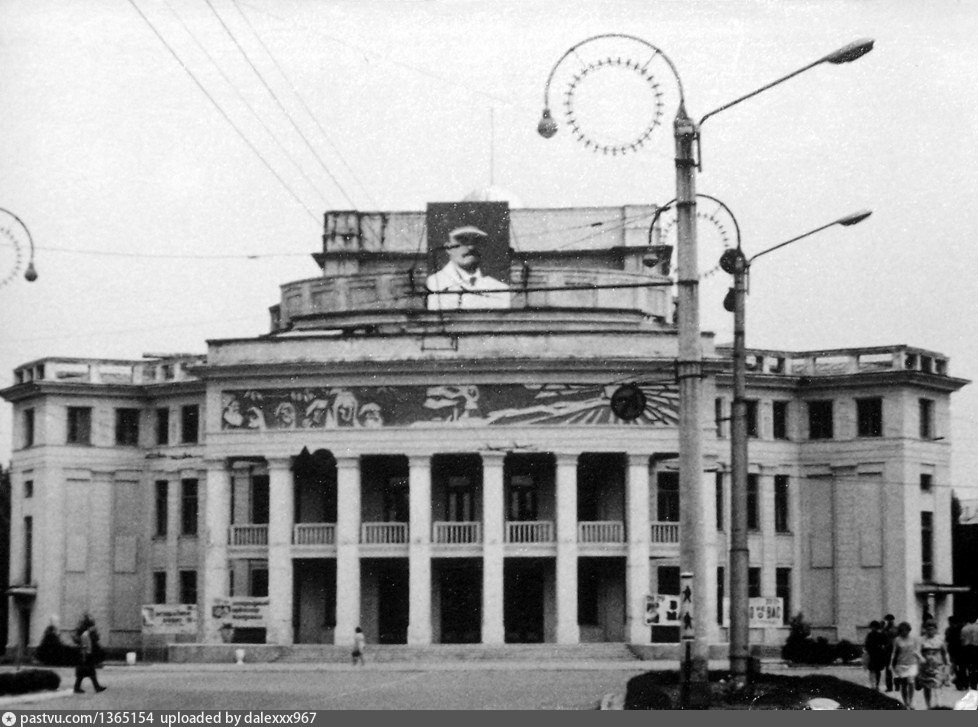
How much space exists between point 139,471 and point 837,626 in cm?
2401

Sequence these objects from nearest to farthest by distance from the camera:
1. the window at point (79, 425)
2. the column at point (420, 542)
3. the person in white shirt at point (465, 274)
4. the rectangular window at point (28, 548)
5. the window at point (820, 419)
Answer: the column at point (420, 542) < the person in white shirt at point (465, 274) < the window at point (820, 419) < the rectangular window at point (28, 548) < the window at point (79, 425)

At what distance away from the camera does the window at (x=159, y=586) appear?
213 ft

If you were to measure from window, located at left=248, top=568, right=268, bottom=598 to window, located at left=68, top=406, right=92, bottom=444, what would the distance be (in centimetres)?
859

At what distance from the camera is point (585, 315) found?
61.1 meters

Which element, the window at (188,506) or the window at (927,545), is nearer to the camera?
the window at (927,545)

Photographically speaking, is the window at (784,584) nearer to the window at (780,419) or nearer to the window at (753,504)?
the window at (753,504)

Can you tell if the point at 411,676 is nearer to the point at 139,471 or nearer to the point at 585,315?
the point at 585,315

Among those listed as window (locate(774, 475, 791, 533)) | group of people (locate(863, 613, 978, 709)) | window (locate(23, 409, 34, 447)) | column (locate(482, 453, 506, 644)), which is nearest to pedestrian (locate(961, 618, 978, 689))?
group of people (locate(863, 613, 978, 709))

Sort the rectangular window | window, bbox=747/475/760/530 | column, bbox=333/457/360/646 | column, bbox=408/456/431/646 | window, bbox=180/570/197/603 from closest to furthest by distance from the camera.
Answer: column, bbox=408/456/431/646 < column, bbox=333/457/360/646 < window, bbox=747/475/760/530 < window, bbox=180/570/197/603 < the rectangular window

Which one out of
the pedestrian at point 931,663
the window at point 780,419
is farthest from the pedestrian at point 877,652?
the window at point 780,419

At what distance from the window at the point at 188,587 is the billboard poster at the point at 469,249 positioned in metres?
12.7

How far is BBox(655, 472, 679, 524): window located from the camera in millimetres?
60312

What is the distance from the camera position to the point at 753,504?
208 feet

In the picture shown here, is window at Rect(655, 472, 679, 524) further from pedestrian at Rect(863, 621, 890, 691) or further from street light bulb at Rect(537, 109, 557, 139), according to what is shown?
street light bulb at Rect(537, 109, 557, 139)
